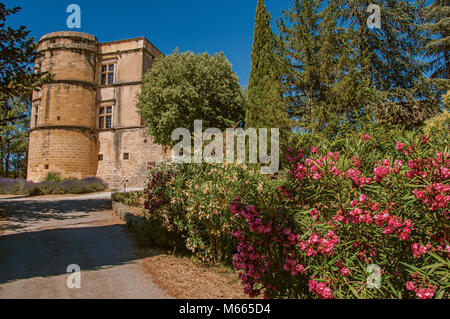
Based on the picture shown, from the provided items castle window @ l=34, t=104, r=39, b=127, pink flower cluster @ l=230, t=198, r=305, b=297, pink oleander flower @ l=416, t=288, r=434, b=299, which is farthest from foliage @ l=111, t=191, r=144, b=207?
castle window @ l=34, t=104, r=39, b=127

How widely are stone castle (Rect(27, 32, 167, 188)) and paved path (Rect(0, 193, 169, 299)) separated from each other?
15496mm

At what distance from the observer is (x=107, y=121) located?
2662 centimetres

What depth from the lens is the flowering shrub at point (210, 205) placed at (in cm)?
514

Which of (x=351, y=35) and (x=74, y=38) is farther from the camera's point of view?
(x=74, y=38)

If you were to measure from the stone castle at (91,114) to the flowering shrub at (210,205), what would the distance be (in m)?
18.2

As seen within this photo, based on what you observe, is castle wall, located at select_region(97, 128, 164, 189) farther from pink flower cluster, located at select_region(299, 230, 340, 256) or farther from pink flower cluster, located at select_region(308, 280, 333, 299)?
pink flower cluster, located at select_region(308, 280, 333, 299)

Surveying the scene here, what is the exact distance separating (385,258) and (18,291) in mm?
4498

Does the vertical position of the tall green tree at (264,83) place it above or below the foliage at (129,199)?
above

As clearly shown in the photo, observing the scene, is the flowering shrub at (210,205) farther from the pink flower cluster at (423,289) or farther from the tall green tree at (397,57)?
the tall green tree at (397,57)

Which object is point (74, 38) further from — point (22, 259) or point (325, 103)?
point (22, 259)

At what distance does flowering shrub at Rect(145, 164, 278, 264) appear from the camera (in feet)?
16.9

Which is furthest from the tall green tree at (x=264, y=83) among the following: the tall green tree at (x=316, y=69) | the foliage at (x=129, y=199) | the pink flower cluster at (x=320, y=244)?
the pink flower cluster at (x=320, y=244)

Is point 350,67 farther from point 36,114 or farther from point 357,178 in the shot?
point 36,114
